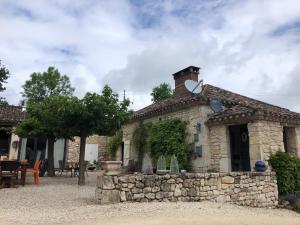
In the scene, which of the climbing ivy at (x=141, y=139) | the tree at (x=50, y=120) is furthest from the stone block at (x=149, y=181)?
the climbing ivy at (x=141, y=139)

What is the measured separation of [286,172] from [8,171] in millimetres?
9664

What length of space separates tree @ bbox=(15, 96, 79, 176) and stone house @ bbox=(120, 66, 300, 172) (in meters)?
4.76

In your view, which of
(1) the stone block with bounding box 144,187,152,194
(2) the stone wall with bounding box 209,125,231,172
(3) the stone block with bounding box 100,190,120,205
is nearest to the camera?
(3) the stone block with bounding box 100,190,120,205

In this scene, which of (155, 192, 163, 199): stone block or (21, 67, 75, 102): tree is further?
(21, 67, 75, 102): tree

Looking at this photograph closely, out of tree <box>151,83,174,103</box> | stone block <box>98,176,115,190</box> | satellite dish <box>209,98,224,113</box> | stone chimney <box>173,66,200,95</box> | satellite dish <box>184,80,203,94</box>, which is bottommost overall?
stone block <box>98,176,115,190</box>

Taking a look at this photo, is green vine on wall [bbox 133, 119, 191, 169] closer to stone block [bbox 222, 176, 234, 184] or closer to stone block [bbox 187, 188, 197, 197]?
stone block [bbox 222, 176, 234, 184]

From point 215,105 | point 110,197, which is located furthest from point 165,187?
point 215,105

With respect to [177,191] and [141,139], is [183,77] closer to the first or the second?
[141,139]

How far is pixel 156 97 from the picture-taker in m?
25.9

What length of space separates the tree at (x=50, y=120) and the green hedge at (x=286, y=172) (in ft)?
24.5

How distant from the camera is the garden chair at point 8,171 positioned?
8.82 m

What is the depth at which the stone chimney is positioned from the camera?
1423 cm

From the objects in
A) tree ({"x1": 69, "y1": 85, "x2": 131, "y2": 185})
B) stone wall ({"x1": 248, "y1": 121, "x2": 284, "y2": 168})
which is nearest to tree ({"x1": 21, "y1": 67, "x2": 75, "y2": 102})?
tree ({"x1": 69, "y1": 85, "x2": 131, "y2": 185})

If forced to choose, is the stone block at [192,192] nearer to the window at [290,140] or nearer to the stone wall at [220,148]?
the stone wall at [220,148]
